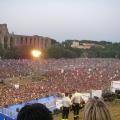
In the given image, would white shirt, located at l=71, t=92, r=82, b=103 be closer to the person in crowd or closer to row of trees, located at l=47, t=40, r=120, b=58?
the person in crowd

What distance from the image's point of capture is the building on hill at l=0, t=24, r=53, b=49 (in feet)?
463

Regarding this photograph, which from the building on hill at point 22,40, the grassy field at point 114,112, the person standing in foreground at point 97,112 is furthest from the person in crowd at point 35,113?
the building on hill at point 22,40

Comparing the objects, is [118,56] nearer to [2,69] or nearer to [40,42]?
[40,42]

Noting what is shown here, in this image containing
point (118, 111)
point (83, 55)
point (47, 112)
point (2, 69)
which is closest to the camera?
point (47, 112)

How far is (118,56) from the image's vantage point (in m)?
154

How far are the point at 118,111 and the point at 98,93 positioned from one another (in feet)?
17.8

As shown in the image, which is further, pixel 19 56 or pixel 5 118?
pixel 19 56

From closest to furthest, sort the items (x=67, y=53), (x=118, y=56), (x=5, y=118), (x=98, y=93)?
(x=5, y=118) < (x=98, y=93) < (x=67, y=53) < (x=118, y=56)

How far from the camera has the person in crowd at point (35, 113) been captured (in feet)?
12.0

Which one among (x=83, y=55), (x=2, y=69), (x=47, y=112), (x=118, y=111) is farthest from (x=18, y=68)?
(x=83, y=55)

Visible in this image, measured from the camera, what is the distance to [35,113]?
368cm

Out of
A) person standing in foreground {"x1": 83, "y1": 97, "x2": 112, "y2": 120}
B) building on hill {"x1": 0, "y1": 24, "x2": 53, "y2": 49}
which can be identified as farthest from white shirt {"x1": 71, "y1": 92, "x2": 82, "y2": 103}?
building on hill {"x1": 0, "y1": 24, "x2": 53, "y2": 49}

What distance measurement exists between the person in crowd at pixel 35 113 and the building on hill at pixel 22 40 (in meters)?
133

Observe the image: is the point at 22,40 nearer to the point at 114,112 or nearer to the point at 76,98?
the point at 114,112
